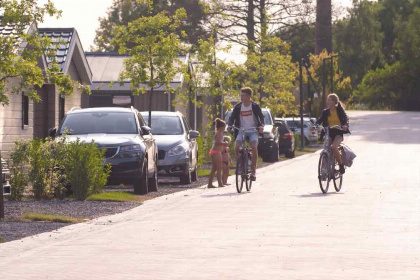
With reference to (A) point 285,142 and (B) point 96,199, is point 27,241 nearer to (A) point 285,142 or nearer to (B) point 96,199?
(B) point 96,199

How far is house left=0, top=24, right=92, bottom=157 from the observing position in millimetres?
29266

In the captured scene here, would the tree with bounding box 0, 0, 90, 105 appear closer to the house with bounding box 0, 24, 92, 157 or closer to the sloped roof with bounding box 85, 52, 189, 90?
the house with bounding box 0, 24, 92, 157

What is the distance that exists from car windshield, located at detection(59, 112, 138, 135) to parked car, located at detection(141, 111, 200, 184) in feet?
7.94

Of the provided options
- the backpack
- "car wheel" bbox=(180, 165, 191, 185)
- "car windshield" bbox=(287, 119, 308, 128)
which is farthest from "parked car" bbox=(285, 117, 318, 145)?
the backpack

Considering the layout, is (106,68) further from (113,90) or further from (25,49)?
(25,49)

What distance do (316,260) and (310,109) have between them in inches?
2859

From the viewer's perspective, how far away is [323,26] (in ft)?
277

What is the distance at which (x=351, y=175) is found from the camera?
94.4 ft

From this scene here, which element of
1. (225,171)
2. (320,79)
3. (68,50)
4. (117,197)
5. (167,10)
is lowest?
(117,197)

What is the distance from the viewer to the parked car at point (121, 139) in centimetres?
2123

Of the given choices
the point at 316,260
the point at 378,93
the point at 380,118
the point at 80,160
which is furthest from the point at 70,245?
the point at 378,93

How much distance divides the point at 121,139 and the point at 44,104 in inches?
480

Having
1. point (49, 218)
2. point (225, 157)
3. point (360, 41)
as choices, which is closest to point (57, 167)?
point (49, 218)

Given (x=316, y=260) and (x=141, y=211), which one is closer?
(x=316, y=260)
